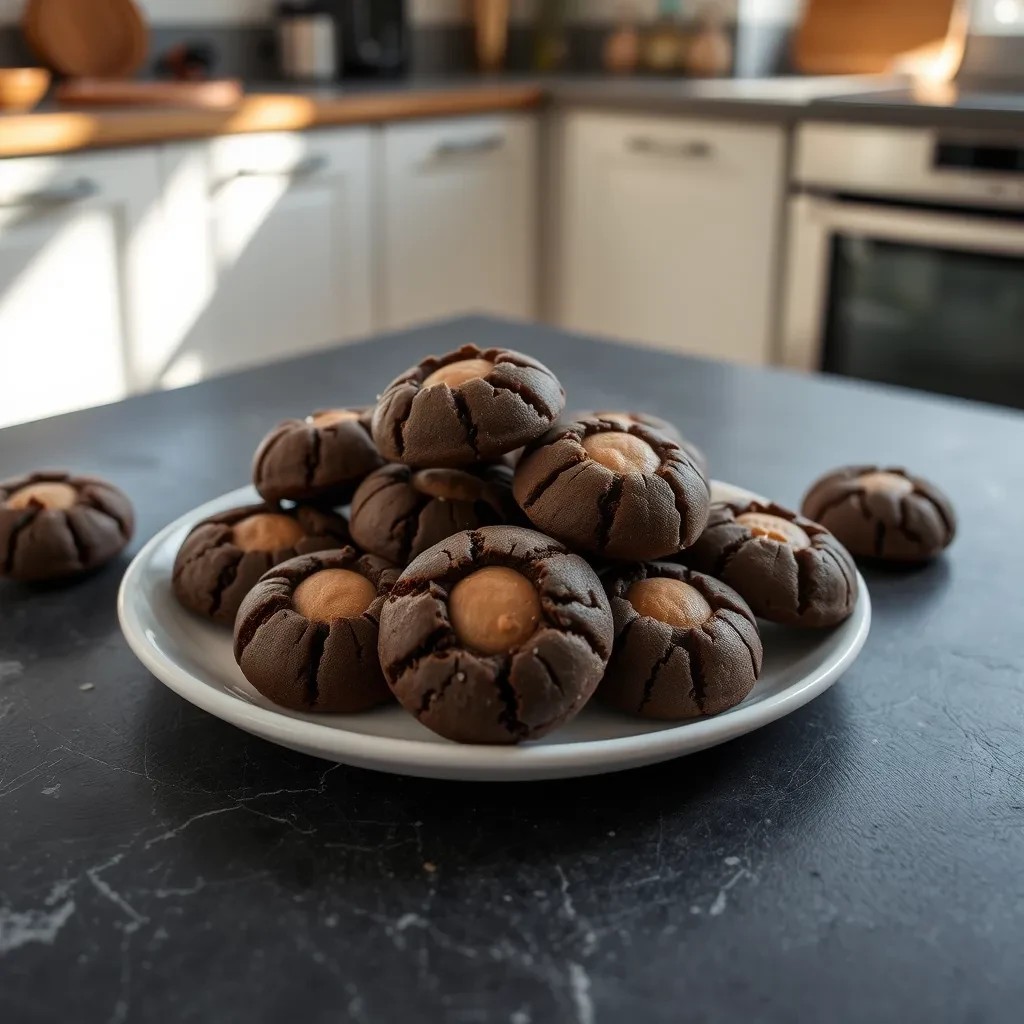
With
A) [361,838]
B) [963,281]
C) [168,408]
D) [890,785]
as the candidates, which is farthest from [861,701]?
[963,281]

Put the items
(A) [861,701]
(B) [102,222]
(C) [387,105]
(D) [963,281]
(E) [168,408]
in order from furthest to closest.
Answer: (C) [387,105] < (D) [963,281] < (B) [102,222] < (E) [168,408] < (A) [861,701]

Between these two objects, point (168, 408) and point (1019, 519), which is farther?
point (168, 408)

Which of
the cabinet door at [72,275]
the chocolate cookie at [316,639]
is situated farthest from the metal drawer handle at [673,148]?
the chocolate cookie at [316,639]

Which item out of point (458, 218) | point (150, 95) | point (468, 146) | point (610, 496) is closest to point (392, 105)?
point (468, 146)

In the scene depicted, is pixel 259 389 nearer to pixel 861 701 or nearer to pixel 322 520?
pixel 322 520

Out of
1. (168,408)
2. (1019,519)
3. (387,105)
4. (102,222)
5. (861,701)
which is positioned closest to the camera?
(861,701)

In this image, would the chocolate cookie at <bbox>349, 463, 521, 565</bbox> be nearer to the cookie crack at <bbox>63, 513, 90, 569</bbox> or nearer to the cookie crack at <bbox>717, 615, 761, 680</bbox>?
the cookie crack at <bbox>717, 615, 761, 680</bbox>
